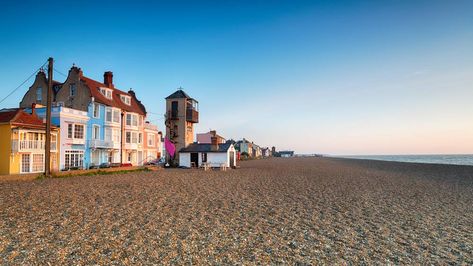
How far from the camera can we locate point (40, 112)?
32031 millimetres

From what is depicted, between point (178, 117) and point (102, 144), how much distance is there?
1190 centimetres

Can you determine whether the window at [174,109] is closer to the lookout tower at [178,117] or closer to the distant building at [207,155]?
the lookout tower at [178,117]

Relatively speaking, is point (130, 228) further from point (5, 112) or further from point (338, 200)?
point (5, 112)

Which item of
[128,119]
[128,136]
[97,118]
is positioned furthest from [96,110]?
[128,136]

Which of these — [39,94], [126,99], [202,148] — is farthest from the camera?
[126,99]

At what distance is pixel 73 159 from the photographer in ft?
108

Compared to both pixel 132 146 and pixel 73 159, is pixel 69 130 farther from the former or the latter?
pixel 132 146

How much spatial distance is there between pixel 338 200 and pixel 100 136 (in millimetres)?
31932

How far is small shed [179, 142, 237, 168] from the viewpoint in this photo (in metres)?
41.0

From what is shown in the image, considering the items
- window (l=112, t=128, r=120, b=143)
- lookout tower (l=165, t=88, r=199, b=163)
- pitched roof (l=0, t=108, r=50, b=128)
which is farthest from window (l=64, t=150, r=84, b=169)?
lookout tower (l=165, t=88, r=199, b=163)

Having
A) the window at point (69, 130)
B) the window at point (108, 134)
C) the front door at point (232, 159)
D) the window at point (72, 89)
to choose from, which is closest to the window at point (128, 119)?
the window at point (108, 134)

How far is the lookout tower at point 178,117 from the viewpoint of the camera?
143 ft

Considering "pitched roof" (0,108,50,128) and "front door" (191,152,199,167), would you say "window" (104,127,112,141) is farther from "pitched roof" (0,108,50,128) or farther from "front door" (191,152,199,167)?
"front door" (191,152,199,167)

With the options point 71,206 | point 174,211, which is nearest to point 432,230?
point 174,211
